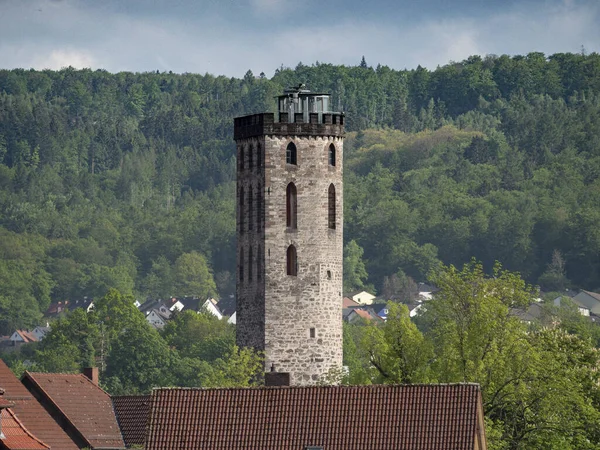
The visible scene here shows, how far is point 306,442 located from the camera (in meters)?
56.2

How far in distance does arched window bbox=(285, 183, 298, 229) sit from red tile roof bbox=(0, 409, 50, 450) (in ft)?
120

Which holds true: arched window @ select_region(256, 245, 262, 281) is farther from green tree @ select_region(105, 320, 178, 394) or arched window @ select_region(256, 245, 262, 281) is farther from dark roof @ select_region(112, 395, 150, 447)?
green tree @ select_region(105, 320, 178, 394)

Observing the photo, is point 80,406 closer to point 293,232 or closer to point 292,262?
point 292,262

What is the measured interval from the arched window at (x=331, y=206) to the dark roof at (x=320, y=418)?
30.6m

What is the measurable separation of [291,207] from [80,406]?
1450cm

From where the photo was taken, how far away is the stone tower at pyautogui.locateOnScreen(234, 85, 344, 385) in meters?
86.7

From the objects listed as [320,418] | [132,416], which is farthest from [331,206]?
[320,418]

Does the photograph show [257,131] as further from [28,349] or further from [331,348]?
[28,349]

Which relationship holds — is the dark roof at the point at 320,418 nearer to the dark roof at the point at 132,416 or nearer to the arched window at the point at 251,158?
the dark roof at the point at 132,416

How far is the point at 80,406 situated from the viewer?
77.1 meters

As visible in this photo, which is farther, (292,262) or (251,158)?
(251,158)

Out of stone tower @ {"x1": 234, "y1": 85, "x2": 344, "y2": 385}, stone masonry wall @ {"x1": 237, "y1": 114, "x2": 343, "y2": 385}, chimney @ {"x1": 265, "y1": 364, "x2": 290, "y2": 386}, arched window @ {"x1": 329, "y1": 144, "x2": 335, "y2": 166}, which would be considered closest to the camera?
chimney @ {"x1": 265, "y1": 364, "x2": 290, "y2": 386}

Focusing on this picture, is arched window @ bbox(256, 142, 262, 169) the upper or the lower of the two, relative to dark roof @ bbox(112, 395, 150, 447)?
upper

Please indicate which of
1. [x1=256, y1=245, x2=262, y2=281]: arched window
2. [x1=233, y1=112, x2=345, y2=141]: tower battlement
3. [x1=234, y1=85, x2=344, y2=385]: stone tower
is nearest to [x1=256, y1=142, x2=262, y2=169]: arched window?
[x1=234, y1=85, x2=344, y2=385]: stone tower
